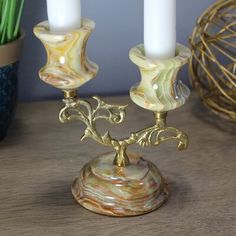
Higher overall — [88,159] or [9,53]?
[9,53]

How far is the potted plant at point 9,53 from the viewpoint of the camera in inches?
28.8

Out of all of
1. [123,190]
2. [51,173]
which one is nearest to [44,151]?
[51,173]

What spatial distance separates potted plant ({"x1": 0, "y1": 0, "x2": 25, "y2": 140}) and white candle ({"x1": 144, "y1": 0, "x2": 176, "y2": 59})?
25 centimetres

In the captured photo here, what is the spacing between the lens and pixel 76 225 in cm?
61

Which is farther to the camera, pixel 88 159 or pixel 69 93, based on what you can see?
pixel 88 159

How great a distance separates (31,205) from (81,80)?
0.52 feet

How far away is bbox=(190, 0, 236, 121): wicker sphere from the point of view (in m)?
0.80

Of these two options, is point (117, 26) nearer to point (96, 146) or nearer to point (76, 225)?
point (96, 146)

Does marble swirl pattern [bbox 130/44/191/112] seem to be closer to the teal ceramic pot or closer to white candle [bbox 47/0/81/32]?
white candle [bbox 47/0/81/32]

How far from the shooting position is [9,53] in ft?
2.42

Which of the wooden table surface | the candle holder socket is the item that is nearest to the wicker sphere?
the wooden table surface

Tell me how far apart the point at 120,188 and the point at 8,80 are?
0.75 ft

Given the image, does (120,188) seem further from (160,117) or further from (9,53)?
(9,53)

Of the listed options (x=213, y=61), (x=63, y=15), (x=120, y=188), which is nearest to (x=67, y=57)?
(x=63, y=15)
